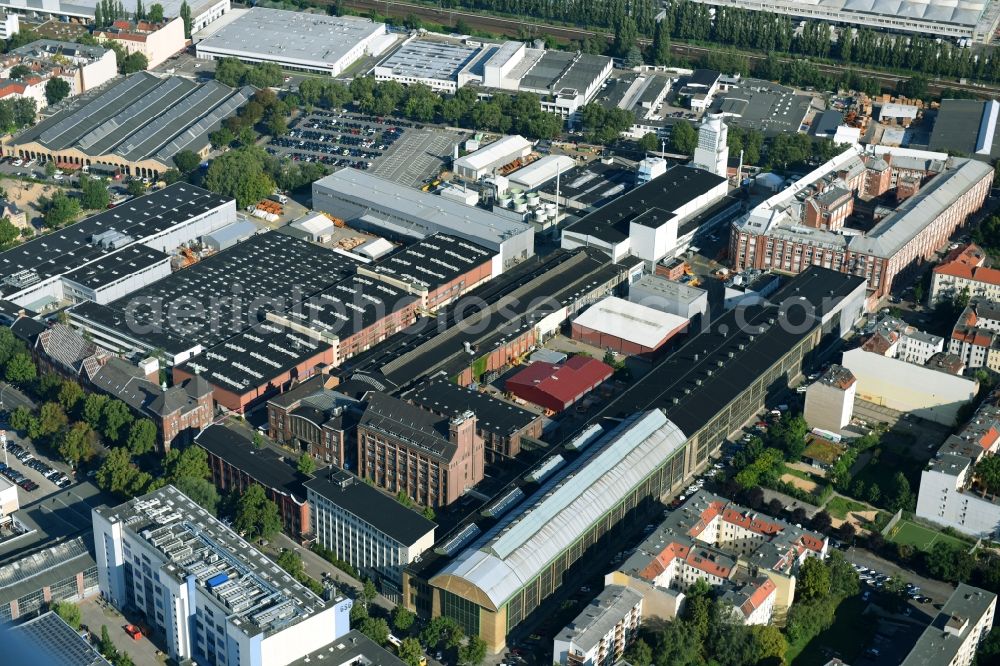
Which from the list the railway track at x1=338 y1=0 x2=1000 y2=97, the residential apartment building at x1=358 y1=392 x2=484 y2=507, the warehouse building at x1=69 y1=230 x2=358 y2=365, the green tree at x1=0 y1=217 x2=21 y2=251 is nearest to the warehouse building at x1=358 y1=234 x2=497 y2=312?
the warehouse building at x1=69 y1=230 x2=358 y2=365

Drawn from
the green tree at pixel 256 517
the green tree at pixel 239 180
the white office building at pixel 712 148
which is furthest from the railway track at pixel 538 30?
the green tree at pixel 256 517

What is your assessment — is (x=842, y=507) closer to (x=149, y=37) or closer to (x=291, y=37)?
(x=291, y=37)

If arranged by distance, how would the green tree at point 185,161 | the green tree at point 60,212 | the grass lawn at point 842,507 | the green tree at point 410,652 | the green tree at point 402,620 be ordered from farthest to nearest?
the green tree at point 185,161, the green tree at point 60,212, the grass lawn at point 842,507, the green tree at point 402,620, the green tree at point 410,652

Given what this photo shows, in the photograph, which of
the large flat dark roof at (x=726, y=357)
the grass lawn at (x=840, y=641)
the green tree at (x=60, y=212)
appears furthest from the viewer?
the green tree at (x=60, y=212)

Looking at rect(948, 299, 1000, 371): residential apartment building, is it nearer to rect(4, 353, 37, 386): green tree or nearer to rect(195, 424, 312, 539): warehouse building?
rect(195, 424, 312, 539): warehouse building

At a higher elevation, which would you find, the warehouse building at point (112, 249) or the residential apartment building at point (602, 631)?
the warehouse building at point (112, 249)

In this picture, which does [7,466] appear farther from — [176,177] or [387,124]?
[387,124]

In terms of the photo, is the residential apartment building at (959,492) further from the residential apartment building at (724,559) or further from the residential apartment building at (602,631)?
the residential apartment building at (602,631)

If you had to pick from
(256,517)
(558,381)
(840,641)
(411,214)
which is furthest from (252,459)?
(411,214)
